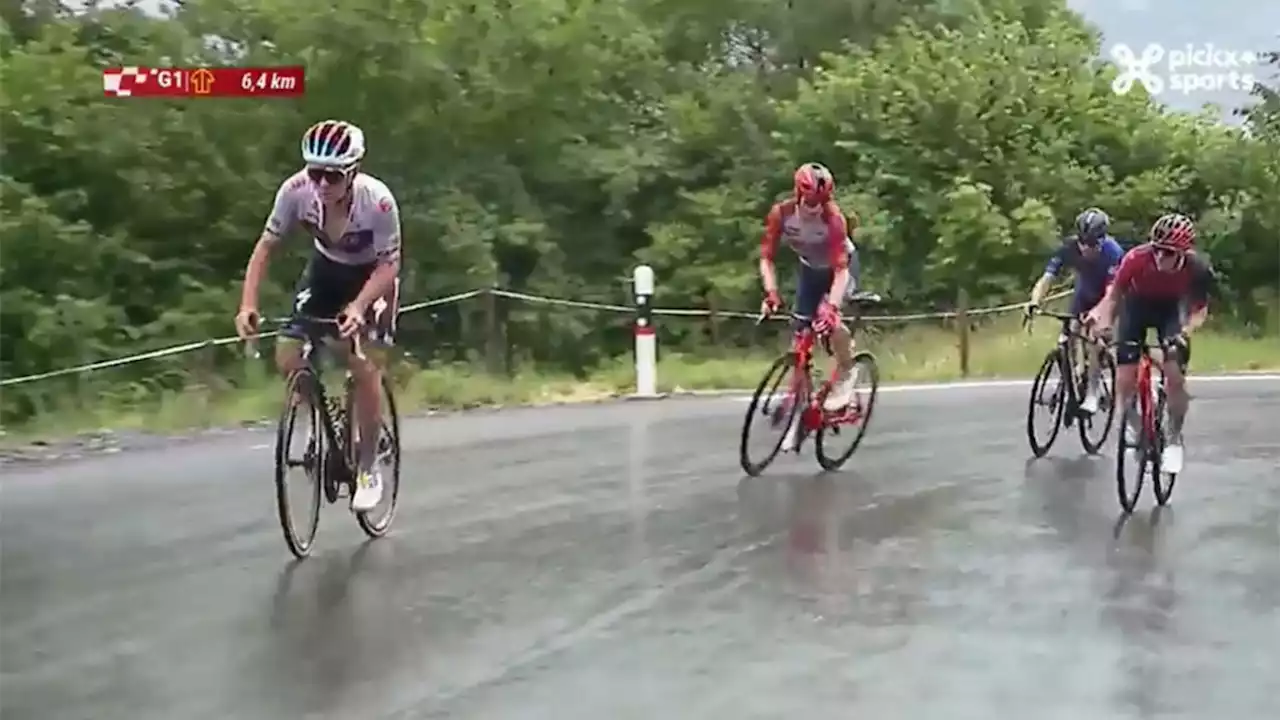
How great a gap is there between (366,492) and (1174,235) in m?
4.64

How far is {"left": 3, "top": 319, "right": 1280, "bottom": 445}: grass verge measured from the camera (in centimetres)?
1491

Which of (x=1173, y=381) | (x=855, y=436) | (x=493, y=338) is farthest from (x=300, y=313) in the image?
(x=493, y=338)

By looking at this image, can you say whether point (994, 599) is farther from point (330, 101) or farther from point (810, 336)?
point (330, 101)

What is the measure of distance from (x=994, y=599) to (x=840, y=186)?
93.6 ft

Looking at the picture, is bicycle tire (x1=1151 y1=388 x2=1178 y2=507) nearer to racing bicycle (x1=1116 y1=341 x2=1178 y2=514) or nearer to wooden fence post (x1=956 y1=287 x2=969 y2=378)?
racing bicycle (x1=1116 y1=341 x2=1178 y2=514)

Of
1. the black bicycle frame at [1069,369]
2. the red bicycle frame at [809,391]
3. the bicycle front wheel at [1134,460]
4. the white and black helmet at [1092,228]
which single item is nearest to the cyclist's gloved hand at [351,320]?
the red bicycle frame at [809,391]

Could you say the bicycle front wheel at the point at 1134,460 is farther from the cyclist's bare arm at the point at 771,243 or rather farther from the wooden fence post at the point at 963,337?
the wooden fence post at the point at 963,337

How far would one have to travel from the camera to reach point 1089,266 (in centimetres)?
1259

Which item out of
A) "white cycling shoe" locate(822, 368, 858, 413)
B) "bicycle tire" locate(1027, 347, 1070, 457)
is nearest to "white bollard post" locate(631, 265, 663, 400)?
"bicycle tire" locate(1027, 347, 1070, 457)

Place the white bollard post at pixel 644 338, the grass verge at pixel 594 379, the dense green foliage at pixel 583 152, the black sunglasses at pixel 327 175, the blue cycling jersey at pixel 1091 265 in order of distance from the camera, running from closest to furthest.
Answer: the black sunglasses at pixel 327 175, the blue cycling jersey at pixel 1091 265, the grass verge at pixel 594 379, the white bollard post at pixel 644 338, the dense green foliage at pixel 583 152

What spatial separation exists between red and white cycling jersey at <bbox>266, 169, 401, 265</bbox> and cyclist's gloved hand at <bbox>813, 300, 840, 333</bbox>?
358 cm

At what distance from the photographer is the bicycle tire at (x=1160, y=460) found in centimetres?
974

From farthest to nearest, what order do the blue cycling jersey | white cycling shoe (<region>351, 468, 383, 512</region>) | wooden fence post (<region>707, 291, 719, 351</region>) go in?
wooden fence post (<region>707, 291, 719, 351</region>), the blue cycling jersey, white cycling shoe (<region>351, 468, 383, 512</region>)

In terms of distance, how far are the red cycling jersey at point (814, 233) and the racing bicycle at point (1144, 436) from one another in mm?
1900
